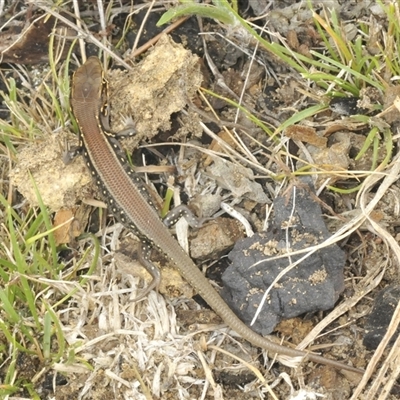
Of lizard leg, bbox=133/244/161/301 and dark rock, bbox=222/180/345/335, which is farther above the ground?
lizard leg, bbox=133/244/161/301

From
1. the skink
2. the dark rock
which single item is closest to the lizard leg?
the skink

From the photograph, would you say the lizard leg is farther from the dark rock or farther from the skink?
the dark rock

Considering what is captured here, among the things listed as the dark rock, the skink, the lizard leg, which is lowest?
the dark rock

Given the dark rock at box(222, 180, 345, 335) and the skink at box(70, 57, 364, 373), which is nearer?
the dark rock at box(222, 180, 345, 335)

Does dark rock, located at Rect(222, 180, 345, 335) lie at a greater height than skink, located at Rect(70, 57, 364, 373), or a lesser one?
lesser

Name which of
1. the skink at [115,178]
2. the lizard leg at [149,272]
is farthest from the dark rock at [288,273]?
the lizard leg at [149,272]

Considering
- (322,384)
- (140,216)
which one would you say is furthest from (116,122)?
(322,384)

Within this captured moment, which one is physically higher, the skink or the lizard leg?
the skink

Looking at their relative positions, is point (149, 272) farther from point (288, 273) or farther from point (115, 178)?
point (288, 273)

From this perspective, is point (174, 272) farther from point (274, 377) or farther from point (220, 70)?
point (220, 70)

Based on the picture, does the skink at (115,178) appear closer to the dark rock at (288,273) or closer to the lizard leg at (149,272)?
the lizard leg at (149,272)
